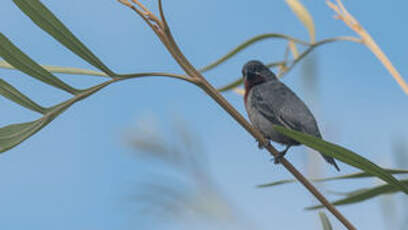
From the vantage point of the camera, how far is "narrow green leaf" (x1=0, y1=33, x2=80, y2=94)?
1.30 m

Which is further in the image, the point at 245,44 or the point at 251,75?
the point at 251,75

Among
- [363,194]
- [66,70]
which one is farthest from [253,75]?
[66,70]

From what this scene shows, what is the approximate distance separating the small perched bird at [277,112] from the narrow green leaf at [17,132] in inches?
46.1

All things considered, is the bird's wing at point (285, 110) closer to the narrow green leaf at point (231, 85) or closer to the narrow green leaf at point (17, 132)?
the narrow green leaf at point (231, 85)

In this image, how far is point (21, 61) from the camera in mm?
1311

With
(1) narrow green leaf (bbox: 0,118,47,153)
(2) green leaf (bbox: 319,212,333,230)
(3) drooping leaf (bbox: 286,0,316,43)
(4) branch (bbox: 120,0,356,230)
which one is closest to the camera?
(4) branch (bbox: 120,0,356,230)

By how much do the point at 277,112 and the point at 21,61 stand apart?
1.36 meters

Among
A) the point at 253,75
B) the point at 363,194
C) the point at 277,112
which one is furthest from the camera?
the point at 253,75

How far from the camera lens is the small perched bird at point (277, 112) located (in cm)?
237

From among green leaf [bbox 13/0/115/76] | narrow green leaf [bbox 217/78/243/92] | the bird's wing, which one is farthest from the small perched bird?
green leaf [bbox 13/0/115/76]

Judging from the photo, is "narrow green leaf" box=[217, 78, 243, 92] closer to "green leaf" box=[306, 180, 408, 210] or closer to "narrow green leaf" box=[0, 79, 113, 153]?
"green leaf" box=[306, 180, 408, 210]

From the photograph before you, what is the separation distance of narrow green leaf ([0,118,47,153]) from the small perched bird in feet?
3.84

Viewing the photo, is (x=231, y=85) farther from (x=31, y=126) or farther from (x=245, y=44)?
(x=31, y=126)

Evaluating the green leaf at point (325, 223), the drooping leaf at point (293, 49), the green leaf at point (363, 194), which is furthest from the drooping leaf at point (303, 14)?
the green leaf at point (325, 223)
